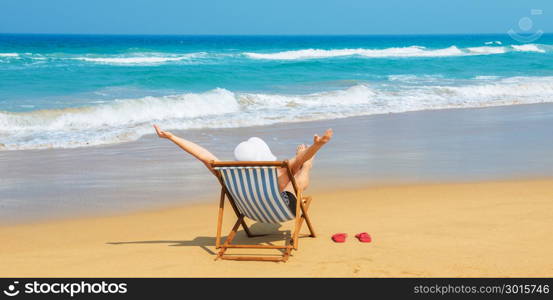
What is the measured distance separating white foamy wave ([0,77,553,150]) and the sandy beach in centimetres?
514

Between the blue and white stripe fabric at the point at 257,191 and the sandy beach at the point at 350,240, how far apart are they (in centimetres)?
36

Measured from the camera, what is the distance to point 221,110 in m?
16.4

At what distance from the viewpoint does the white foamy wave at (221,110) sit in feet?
39.2

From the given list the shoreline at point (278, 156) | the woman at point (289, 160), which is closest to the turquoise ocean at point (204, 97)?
the shoreline at point (278, 156)

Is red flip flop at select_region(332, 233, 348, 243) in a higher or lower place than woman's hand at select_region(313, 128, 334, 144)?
lower

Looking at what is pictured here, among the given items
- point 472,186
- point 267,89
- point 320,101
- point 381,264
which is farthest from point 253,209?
point 267,89

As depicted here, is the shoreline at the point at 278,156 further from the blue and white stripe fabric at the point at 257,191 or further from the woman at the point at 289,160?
the blue and white stripe fabric at the point at 257,191

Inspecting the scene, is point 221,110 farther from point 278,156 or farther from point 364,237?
point 364,237

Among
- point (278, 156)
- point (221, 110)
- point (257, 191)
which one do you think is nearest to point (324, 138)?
point (257, 191)

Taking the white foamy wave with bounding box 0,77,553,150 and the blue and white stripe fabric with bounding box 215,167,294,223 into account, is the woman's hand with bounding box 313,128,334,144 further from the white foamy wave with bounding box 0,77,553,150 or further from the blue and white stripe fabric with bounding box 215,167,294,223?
the white foamy wave with bounding box 0,77,553,150

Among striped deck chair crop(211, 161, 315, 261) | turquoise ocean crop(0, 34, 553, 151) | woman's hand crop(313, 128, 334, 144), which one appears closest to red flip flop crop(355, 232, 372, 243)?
striped deck chair crop(211, 161, 315, 261)

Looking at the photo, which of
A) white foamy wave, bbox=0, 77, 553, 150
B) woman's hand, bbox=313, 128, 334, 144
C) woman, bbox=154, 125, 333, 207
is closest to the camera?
woman's hand, bbox=313, 128, 334, 144

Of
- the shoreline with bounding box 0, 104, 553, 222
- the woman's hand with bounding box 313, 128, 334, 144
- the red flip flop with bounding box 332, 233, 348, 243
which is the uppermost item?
the woman's hand with bounding box 313, 128, 334, 144

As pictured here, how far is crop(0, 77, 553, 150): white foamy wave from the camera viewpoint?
12.0 meters
